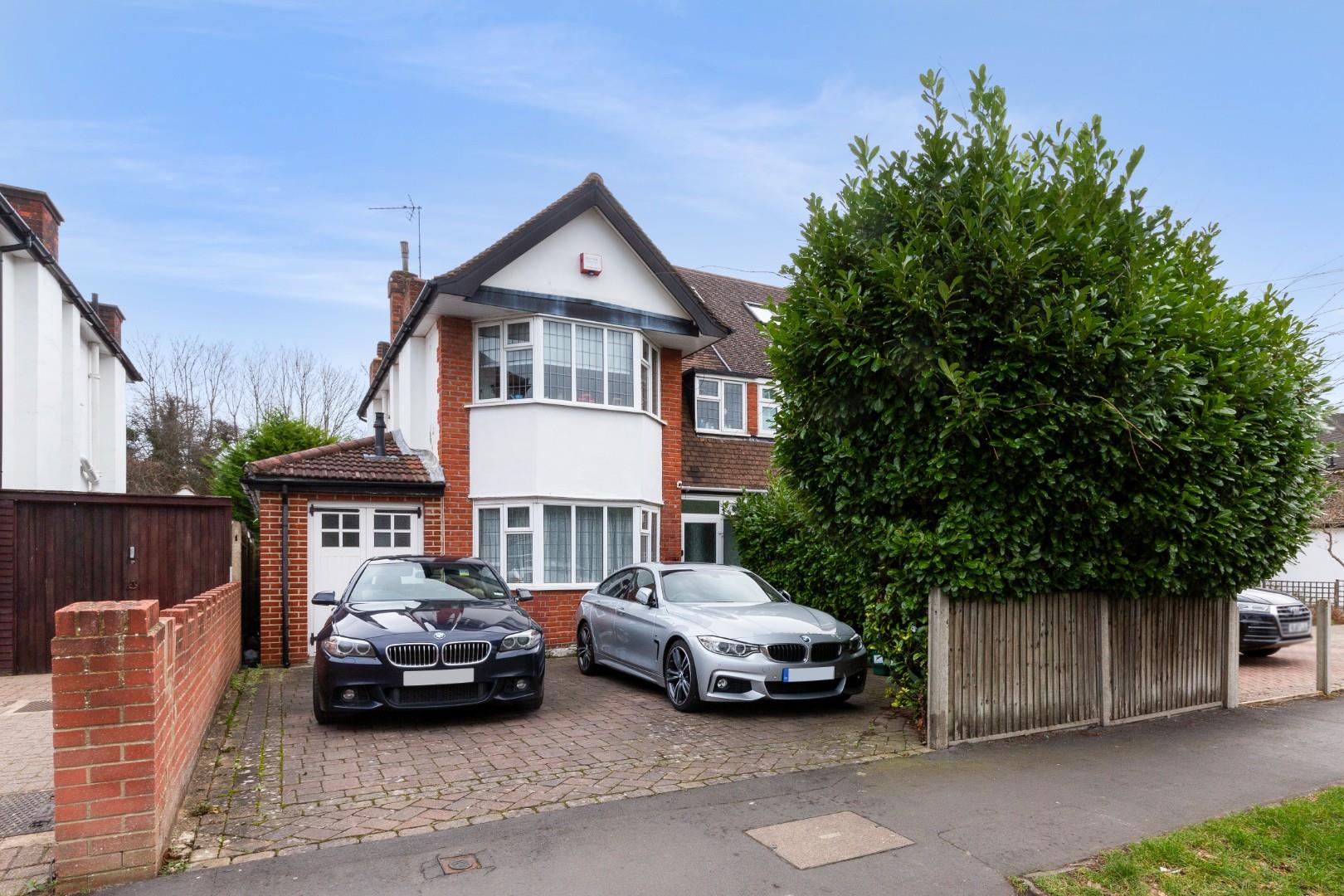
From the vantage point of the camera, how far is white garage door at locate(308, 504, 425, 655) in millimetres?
11594

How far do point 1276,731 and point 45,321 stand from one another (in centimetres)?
1710

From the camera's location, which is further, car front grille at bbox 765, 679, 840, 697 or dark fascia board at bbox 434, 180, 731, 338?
dark fascia board at bbox 434, 180, 731, 338

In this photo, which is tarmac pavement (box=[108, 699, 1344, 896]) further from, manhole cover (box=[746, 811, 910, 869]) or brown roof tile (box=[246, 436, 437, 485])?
brown roof tile (box=[246, 436, 437, 485])

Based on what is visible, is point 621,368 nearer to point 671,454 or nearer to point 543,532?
point 671,454

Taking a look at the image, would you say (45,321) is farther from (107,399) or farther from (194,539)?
(107,399)

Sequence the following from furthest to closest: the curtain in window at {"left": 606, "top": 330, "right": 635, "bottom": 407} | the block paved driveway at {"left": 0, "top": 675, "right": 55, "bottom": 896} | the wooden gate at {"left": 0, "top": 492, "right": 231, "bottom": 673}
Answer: the curtain in window at {"left": 606, "top": 330, "right": 635, "bottom": 407} < the wooden gate at {"left": 0, "top": 492, "right": 231, "bottom": 673} < the block paved driveway at {"left": 0, "top": 675, "right": 55, "bottom": 896}

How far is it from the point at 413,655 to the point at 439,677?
11.3 inches

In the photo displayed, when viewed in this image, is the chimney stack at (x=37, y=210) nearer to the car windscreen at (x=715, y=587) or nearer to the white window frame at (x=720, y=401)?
the white window frame at (x=720, y=401)

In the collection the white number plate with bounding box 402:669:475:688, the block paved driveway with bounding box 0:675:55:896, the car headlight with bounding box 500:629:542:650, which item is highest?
the car headlight with bounding box 500:629:542:650

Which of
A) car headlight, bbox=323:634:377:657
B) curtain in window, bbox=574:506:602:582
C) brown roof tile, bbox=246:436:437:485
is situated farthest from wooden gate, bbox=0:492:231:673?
car headlight, bbox=323:634:377:657

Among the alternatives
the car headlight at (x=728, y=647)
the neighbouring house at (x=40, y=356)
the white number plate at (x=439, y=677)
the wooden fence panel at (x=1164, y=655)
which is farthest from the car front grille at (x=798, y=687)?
the neighbouring house at (x=40, y=356)

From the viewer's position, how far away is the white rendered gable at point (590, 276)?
40.9 feet

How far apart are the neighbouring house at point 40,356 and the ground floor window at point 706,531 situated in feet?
31.3

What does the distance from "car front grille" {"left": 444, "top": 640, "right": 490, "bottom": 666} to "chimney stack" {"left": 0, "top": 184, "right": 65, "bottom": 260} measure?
1242 cm
